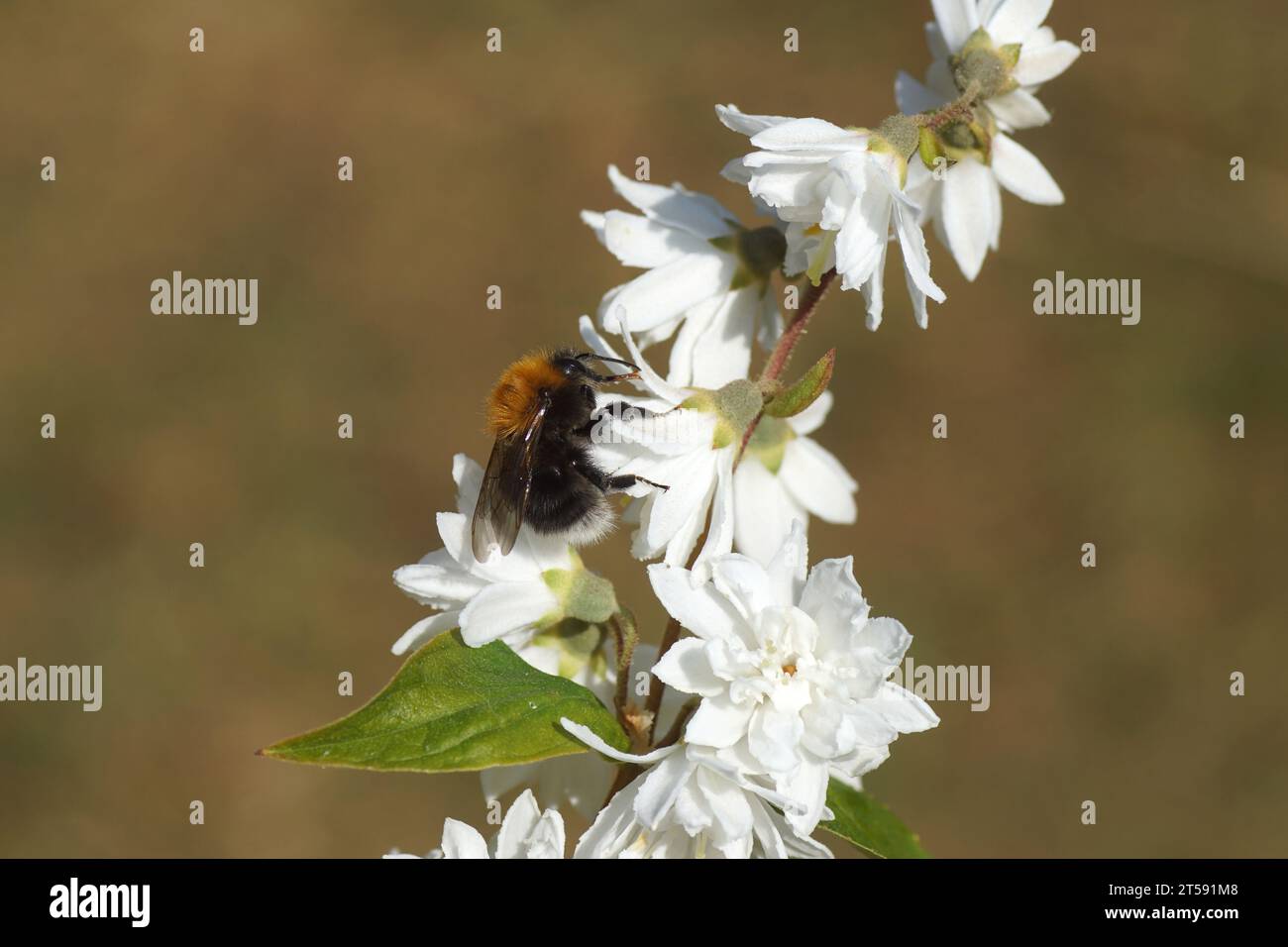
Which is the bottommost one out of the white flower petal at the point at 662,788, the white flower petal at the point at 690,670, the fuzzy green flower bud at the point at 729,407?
the white flower petal at the point at 662,788

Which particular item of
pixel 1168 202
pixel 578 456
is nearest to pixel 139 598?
pixel 578 456

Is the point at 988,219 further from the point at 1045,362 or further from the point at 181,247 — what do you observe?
the point at 181,247

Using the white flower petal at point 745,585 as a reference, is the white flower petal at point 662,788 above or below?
below

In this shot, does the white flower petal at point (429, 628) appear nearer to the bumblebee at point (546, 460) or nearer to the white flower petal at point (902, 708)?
the bumblebee at point (546, 460)

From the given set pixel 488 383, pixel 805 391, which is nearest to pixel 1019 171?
pixel 805 391

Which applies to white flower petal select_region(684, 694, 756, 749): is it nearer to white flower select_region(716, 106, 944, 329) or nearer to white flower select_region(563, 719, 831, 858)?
white flower select_region(563, 719, 831, 858)

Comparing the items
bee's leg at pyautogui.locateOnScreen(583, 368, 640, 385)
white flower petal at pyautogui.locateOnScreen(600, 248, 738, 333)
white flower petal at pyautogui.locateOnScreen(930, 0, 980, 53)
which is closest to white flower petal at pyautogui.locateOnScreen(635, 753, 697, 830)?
bee's leg at pyautogui.locateOnScreen(583, 368, 640, 385)

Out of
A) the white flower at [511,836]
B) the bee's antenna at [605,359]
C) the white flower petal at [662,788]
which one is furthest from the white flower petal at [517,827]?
the bee's antenna at [605,359]
